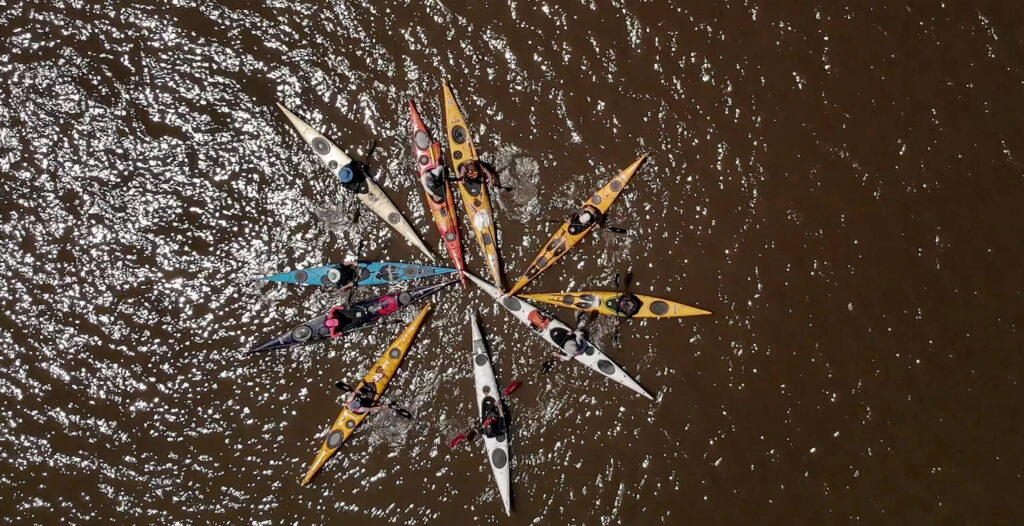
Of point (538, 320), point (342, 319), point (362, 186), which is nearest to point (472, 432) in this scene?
point (538, 320)

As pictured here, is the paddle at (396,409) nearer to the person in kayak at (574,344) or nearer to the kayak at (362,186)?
the kayak at (362,186)

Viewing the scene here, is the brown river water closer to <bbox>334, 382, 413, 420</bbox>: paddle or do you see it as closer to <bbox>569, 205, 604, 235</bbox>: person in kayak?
<bbox>334, 382, 413, 420</bbox>: paddle

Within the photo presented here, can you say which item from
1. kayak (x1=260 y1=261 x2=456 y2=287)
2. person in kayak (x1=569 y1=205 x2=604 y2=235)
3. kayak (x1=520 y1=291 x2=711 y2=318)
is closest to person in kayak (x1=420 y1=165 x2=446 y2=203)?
kayak (x1=260 y1=261 x2=456 y2=287)

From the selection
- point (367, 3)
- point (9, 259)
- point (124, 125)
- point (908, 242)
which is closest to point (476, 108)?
point (367, 3)

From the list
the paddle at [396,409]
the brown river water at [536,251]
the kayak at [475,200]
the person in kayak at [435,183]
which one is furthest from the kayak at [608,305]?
the paddle at [396,409]

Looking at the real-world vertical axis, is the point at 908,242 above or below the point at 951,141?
below

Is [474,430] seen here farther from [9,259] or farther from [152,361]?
[9,259]
